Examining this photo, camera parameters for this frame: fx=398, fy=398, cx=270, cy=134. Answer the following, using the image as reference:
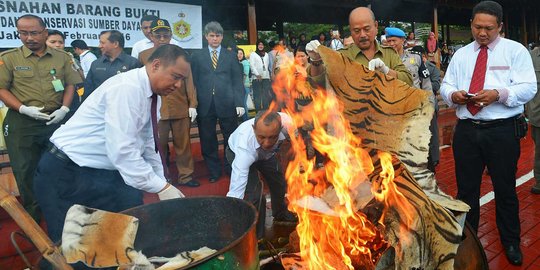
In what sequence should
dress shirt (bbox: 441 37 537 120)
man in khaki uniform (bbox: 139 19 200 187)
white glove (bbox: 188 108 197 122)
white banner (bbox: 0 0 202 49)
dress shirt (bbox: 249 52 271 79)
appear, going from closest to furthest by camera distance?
dress shirt (bbox: 441 37 537 120) < man in khaki uniform (bbox: 139 19 200 187) < white glove (bbox: 188 108 197 122) < white banner (bbox: 0 0 202 49) < dress shirt (bbox: 249 52 271 79)

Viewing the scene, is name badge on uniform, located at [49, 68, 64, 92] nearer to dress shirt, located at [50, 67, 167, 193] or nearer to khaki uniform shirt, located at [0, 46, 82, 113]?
khaki uniform shirt, located at [0, 46, 82, 113]

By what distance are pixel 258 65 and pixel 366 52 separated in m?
5.68

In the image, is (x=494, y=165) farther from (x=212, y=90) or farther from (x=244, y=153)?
(x=212, y=90)

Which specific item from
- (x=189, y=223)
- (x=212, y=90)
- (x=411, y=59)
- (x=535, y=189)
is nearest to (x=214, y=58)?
(x=212, y=90)

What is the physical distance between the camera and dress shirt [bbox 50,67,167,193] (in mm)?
2432

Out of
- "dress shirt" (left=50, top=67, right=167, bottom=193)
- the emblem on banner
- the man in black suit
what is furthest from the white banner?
"dress shirt" (left=50, top=67, right=167, bottom=193)

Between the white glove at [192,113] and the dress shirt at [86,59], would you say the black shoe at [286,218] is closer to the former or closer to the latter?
the white glove at [192,113]

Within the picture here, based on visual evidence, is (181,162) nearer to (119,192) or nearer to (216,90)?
(216,90)

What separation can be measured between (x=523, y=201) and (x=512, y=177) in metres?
1.83

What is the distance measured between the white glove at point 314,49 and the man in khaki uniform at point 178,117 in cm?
298

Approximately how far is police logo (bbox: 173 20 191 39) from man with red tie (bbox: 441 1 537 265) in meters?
5.92

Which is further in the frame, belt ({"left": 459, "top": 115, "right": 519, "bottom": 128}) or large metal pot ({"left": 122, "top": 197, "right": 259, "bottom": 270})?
belt ({"left": 459, "top": 115, "right": 519, "bottom": 128})

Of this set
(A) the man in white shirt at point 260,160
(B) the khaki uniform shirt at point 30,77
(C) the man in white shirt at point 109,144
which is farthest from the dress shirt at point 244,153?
(B) the khaki uniform shirt at point 30,77

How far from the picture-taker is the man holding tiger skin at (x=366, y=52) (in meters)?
2.79
